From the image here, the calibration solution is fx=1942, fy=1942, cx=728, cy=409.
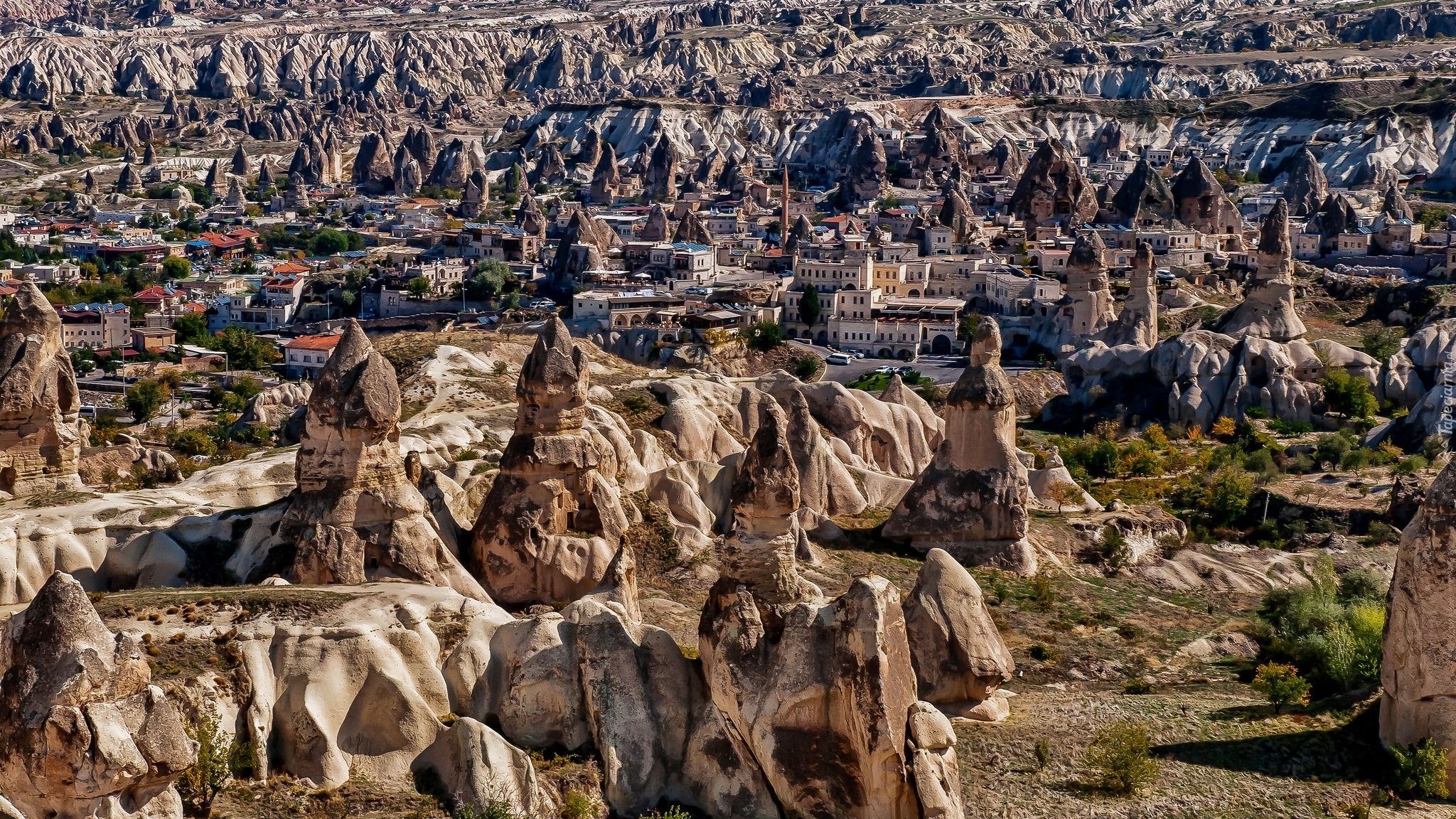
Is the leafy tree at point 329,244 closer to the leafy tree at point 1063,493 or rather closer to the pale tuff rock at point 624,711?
the leafy tree at point 1063,493

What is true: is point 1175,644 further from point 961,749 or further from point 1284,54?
point 1284,54

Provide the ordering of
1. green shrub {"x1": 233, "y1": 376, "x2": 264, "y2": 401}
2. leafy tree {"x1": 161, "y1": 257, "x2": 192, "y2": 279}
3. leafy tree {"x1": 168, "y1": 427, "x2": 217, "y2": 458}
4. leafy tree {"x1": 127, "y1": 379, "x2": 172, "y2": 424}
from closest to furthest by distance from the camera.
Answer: leafy tree {"x1": 168, "y1": 427, "x2": 217, "y2": 458}
leafy tree {"x1": 127, "y1": 379, "x2": 172, "y2": 424}
green shrub {"x1": 233, "y1": 376, "x2": 264, "y2": 401}
leafy tree {"x1": 161, "y1": 257, "x2": 192, "y2": 279}

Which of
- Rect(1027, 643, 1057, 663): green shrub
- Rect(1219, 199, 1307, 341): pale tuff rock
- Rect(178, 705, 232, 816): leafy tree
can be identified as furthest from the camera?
Rect(1219, 199, 1307, 341): pale tuff rock

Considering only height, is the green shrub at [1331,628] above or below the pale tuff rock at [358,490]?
below

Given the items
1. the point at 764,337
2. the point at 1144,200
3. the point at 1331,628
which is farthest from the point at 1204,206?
the point at 1331,628

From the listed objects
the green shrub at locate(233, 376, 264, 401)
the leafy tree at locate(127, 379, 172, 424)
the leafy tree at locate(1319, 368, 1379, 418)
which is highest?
the leafy tree at locate(1319, 368, 1379, 418)

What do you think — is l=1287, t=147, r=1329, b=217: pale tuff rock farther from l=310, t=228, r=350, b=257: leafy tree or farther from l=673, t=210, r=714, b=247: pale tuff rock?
l=310, t=228, r=350, b=257: leafy tree

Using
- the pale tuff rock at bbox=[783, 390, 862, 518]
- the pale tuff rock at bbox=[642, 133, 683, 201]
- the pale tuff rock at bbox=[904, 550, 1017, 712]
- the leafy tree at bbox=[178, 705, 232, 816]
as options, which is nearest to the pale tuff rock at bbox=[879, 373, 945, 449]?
the pale tuff rock at bbox=[783, 390, 862, 518]

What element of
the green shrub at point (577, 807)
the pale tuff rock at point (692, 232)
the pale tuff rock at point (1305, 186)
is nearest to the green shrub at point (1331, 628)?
the green shrub at point (577, 807)

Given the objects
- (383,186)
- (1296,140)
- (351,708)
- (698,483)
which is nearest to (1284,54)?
(1296,140)
